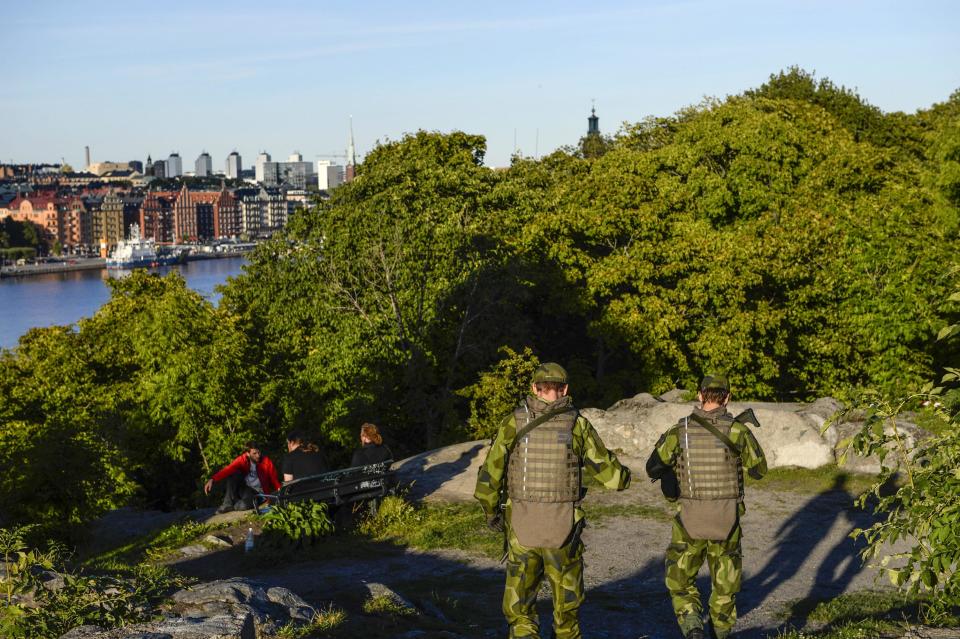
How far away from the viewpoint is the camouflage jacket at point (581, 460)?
8.00 metres

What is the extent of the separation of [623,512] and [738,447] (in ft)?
21.1

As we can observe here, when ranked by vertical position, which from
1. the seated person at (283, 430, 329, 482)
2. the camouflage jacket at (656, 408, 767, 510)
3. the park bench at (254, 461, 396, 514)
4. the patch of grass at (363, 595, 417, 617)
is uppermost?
the camouflage jacket at (656, 408, 767, 510)

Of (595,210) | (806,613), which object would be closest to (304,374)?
(595,210)

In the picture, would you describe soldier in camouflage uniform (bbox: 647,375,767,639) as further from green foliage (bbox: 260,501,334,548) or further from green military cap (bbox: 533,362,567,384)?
green foliage (bbox: 260,501,334,548)

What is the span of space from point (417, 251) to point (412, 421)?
18.3ft

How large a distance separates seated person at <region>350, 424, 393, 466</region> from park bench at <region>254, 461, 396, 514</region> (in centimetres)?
24

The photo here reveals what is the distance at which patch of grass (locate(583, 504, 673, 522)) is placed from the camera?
579 inches

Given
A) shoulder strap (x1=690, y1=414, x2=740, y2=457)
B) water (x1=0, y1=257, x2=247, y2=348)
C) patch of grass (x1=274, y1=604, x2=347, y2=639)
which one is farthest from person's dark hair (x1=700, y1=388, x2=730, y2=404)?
water (x1=0, y1=257, x2=247, y2=348)

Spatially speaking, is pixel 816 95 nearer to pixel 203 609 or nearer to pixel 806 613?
pixel 806 613

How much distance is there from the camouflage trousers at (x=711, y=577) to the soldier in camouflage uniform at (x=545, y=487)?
1.12 meters

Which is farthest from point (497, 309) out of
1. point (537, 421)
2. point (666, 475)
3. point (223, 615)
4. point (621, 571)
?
point (223, 615)

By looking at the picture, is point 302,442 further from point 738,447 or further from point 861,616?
point 861,616

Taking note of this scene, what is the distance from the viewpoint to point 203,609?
312 inches

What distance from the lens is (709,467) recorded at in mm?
8703
